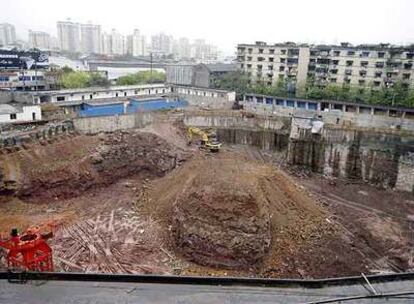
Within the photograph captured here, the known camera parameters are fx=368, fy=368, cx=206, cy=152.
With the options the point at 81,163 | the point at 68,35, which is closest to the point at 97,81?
the point at 81,163

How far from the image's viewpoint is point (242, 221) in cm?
1619

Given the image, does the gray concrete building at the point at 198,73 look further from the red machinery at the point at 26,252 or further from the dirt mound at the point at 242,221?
the red machinery at the point at 26,252

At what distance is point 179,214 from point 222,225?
8.03 ft

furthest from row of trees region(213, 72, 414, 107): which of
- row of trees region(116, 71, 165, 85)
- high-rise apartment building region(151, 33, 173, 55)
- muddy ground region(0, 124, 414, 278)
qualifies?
high-rise apartment building region(151, 33, 173, 55)

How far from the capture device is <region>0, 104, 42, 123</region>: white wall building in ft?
88.1

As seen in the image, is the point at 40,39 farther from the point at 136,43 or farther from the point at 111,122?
the point at 111,122

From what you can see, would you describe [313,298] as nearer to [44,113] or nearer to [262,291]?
[262,291]

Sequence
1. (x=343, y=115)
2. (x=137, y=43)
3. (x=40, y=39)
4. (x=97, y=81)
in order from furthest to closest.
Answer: (x=40, y=39) < (x=137, y=43) < (x=97, y=81) < (x=343, y=115)

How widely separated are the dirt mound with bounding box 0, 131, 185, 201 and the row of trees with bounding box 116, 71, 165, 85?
24242 millimetres

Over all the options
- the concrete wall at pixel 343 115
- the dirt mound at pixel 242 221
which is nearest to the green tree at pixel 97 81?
the concrete wall at pixel 343 115

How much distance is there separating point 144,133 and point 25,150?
8.39 m

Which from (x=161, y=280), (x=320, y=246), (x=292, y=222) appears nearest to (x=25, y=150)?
(x=292, y=222)

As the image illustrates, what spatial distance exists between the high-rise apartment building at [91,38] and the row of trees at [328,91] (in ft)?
353

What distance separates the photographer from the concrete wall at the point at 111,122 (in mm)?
27844
